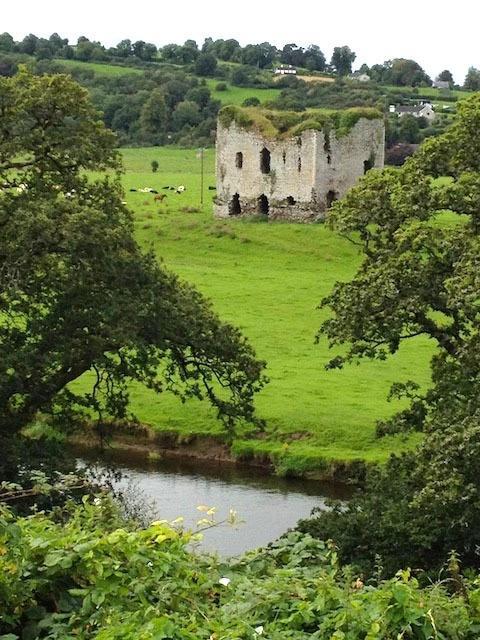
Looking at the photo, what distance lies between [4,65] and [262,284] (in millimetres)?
93724

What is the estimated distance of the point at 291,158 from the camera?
66.6 metres

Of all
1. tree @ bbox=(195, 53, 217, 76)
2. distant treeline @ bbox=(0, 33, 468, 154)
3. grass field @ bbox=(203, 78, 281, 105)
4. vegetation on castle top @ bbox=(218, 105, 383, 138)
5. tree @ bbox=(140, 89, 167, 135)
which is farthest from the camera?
tree @ bbox=(195, 53, 217, 76)

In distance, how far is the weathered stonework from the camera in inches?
2589

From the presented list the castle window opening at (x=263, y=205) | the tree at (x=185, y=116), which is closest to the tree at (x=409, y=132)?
the tree at (x=185, y=116)

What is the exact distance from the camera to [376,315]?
2555cm

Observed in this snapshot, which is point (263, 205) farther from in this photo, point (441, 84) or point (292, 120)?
point (441, 84)

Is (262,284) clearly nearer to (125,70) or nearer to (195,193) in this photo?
(195,193)

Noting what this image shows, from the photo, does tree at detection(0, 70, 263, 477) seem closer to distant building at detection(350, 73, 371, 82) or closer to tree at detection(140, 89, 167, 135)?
tree at detection(140, 89, 167, 135)

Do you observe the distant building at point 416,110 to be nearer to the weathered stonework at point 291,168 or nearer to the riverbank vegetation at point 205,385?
the weathered stonework at point 291,168

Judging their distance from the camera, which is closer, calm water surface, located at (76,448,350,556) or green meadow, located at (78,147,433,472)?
calm water surface, located at (76,448,350,556)

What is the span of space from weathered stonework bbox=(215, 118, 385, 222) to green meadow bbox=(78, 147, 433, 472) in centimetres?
195

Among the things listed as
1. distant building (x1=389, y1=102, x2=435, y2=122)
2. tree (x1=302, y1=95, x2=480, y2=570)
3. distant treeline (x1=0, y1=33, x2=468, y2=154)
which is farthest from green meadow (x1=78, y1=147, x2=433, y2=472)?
distant building (x1=389, y1=102, x2=435, y2=122)

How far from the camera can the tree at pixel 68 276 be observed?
2542 cm

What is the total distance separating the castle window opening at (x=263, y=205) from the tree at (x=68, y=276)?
40.0 meters
